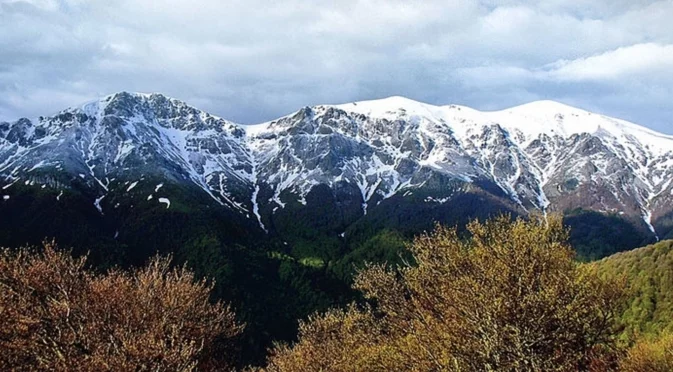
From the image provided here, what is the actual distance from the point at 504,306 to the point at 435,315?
33.5 ft

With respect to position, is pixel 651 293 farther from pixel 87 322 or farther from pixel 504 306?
pixel 87 322

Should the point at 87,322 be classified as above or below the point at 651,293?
above

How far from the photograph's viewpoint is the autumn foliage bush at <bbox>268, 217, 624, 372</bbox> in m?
38.6

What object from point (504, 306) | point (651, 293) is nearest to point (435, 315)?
point (504, 306)

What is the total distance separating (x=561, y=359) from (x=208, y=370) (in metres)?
32.2

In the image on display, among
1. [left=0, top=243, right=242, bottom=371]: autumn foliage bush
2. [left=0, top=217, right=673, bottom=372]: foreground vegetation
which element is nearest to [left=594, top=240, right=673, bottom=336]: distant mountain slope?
[left=0, top=217, right=673, bottom=372]: foreground vegetation

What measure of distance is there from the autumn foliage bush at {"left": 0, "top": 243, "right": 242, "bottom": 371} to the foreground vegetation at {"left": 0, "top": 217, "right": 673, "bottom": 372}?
0.10m

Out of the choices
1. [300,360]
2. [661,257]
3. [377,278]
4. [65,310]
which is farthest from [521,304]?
[661,257]

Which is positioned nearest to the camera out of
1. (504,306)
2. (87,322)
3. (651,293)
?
(87,322)

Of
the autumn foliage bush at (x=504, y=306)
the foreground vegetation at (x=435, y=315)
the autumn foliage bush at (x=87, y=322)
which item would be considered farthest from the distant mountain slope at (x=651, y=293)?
the autumn foliage bush at (x=87, y=322)

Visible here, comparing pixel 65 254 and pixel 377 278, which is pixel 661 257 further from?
pixel 65 254

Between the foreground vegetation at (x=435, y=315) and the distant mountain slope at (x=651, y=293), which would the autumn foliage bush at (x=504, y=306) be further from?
the distant mountain slope at (x=651, y=293)

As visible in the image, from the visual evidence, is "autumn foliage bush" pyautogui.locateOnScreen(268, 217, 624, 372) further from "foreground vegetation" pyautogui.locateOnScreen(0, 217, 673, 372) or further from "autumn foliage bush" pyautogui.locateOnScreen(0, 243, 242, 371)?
"autumn foliage bush" pyautogui.locateOnScreen(0, 243, 242, 371)

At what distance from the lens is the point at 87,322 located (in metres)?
38.4
